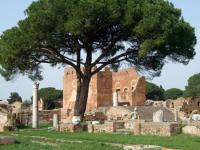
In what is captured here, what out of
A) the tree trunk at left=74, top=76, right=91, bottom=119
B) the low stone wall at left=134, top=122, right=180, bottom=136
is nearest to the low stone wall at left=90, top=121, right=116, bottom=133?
the low stone wall at left=134, top=122, right=180, bottom=136

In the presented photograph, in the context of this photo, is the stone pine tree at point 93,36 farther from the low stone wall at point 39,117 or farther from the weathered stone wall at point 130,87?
the weathered stone wall at point 130,87

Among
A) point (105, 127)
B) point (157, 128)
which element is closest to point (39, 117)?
point (105, 127)

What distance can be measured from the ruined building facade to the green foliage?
18.0 metres

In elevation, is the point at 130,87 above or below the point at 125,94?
above

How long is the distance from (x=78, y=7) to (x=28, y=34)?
2.86m

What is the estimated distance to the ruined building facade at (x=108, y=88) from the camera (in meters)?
43.0

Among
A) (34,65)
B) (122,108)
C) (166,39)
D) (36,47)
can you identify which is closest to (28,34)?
(36,47)

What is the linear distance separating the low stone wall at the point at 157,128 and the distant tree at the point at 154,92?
53739 millimetres

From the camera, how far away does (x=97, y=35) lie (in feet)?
73.2

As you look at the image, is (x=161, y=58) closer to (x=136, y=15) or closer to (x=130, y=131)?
(x=136, y=15)

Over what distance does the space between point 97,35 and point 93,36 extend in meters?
0.22

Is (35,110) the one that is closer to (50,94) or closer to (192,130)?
(192,130)

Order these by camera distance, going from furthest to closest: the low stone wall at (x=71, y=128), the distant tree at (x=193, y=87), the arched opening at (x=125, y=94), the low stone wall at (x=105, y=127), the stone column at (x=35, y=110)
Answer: the distant tree at (x=193, y=87), the arched opening at (x=125, y=94), the stone column at (x=35, y=110), the low stone wall at (x=71, y=128), the low stone wall at (x=105, y=127)

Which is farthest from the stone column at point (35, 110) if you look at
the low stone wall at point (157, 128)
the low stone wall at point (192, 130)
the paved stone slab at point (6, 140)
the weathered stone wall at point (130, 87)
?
the weathered stone wall at point (130, 87)
